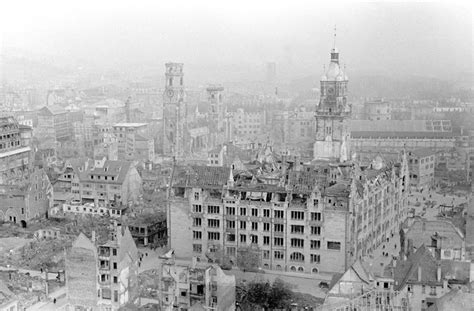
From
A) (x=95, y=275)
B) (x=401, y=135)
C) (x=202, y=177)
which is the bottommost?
(x=95, y=275)

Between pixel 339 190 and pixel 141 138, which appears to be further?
pixel 141 138

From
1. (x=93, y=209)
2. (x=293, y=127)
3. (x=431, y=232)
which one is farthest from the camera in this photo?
(x=293, y=127)

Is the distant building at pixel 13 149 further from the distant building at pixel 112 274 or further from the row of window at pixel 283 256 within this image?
the distant building at pixel 112 274

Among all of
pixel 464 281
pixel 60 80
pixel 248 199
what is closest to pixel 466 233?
pixel 464 281

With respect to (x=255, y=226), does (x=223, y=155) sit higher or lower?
higher

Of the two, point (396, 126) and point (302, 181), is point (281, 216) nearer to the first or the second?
point (302, 181)

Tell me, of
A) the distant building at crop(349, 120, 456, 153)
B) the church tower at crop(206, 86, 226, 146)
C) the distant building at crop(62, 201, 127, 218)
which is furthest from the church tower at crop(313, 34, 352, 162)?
the church tower at crop(206, 86, 226, 146)

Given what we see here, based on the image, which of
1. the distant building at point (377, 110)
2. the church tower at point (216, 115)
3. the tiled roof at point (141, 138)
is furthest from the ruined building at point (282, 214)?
the church tower at point (216, 115)

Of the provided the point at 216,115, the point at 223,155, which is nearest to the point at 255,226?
the point at 223,155

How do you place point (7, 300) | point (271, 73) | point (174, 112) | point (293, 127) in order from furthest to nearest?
1. point (293, 127)
2. point (174, 112)
3. point (271, 73)
4. point (7, 300)
